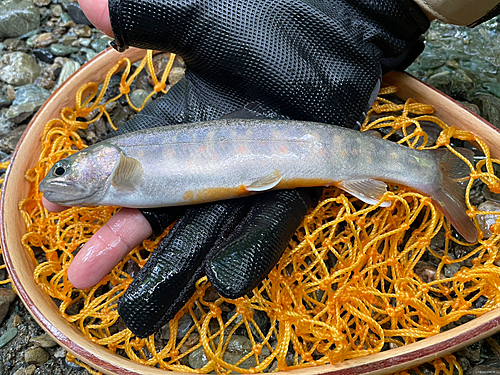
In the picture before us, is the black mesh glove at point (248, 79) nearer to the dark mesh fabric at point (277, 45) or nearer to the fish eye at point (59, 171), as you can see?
the dark mesh fabric at point (277, 45)

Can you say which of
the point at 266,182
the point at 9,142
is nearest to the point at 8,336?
the point at 9,142

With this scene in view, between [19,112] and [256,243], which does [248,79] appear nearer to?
[256,243]

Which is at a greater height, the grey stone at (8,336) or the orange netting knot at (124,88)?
the orange netting knot at (124,88)

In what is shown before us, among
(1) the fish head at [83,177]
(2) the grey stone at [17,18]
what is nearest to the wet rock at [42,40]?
(2) the grey stone at [17,18]

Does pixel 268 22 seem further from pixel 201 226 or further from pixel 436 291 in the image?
pixel 436 291

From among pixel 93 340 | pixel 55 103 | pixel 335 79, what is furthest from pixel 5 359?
pixel 335 79
